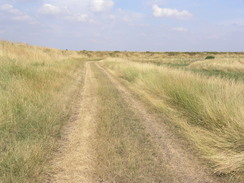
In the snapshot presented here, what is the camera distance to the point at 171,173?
136 inches

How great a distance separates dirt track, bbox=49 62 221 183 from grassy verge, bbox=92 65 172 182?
134mm

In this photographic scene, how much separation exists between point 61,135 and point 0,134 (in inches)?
44.8

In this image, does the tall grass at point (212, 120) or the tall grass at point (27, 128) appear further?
the tall grass at point (212, 120)

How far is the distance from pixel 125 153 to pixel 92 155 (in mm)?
559

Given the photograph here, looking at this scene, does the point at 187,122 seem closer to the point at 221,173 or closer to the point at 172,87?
the point at 221,173

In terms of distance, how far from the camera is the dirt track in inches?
133

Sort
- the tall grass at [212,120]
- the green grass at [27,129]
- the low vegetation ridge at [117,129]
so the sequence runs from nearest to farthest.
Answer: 1. the green grass at [27,129]
2. the low vegetation ridge at [117,129]
3. the tall grass at [212,120]

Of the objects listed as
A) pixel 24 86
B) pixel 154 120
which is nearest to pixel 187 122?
pixel 154 120

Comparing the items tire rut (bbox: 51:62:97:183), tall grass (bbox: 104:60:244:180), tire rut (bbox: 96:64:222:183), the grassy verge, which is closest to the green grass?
tire rut (bbox: 51:62:97:183)

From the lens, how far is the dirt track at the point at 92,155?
133 inches

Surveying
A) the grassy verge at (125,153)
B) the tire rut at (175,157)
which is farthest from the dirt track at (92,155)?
the grassy verge at (125,153)

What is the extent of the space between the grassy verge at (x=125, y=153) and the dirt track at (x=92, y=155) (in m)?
0.13

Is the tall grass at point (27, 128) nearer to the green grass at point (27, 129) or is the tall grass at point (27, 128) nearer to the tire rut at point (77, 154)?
the green grass at point (27, 129)

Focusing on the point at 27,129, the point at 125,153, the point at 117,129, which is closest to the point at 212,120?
the point at 117,129
